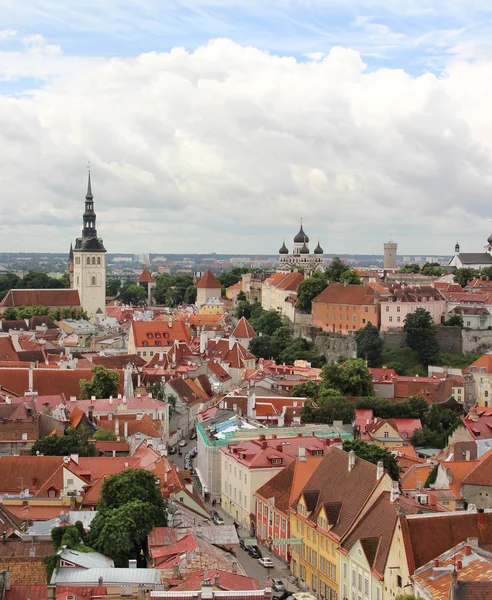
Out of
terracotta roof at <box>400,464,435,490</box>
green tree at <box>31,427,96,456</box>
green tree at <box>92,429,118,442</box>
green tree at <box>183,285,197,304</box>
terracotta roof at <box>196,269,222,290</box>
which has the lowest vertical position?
terracotta roof at <box>400,464,435,490</box>

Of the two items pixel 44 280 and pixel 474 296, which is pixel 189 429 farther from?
pixel 44 280

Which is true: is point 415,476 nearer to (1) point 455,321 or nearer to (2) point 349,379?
(2) point 349,379

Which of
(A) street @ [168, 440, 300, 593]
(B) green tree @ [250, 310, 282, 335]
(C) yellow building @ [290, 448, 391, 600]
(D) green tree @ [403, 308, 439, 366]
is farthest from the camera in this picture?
(B) green tree @ [250, 310, 282, 335]

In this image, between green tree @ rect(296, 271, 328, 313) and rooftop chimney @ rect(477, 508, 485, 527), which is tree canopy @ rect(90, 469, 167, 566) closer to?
rooftop chimney @ rect(477, 508, 485, 527)

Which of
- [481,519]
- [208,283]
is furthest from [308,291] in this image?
[481,519]

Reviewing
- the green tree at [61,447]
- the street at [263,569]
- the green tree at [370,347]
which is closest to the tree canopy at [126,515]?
the street at [263,569]

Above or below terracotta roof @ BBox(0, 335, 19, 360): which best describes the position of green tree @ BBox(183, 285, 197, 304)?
above

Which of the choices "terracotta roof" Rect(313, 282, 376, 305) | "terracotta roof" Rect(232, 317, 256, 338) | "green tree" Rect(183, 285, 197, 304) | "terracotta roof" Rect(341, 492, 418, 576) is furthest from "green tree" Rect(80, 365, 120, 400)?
"green tree" Rect(183, 285, 197, 304)

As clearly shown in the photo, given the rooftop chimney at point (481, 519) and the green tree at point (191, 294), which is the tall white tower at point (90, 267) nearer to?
the green tree at point (191, 294)
